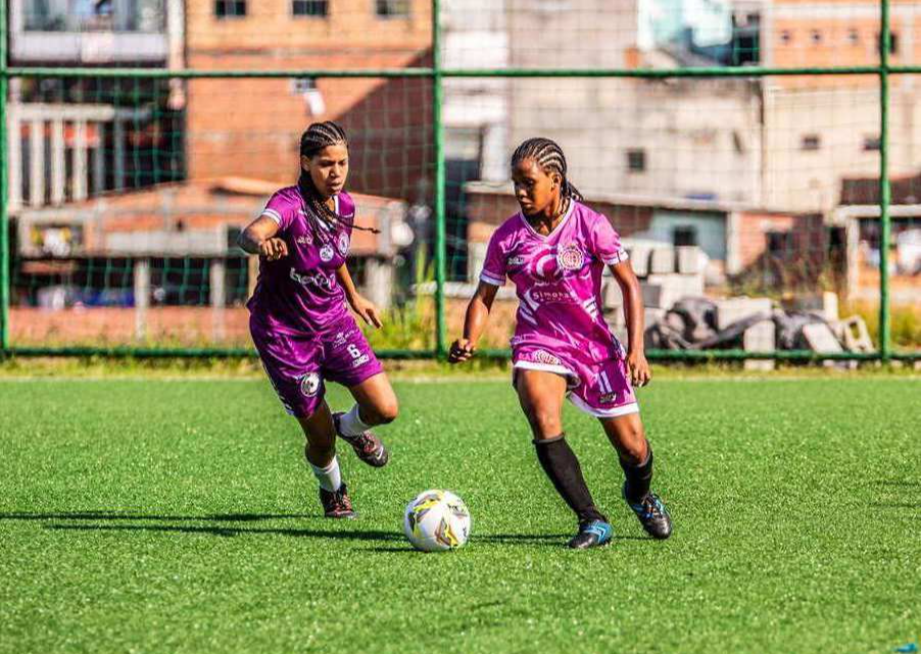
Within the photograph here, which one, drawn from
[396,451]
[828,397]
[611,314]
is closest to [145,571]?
[396,451]

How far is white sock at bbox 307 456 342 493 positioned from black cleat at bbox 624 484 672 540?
1299 millimetres

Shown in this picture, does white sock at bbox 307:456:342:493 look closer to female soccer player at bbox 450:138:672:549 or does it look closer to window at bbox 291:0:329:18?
female soccer player at bbox 450:138:672:549

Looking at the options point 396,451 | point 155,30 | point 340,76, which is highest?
point 155,30

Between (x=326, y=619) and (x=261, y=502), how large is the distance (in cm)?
251

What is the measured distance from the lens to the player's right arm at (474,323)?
6285 mm

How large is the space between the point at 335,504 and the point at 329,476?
0.39 feet

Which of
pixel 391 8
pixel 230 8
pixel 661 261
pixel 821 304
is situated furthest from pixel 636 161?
pixel 661 261

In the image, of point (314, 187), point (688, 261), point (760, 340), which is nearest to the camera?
point (314, 187)

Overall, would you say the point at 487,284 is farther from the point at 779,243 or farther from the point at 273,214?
the point at 779,243

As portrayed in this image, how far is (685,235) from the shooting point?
A: 3744cm

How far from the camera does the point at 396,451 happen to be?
9047 millimetres

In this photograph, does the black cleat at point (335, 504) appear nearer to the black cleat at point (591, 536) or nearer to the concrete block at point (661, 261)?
the black cleat at point (591, 536)

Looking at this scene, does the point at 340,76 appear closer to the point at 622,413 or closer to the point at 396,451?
the point at 396,451

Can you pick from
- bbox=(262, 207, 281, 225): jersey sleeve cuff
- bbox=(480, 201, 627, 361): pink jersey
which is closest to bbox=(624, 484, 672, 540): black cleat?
bbox=(480, 201, 627, 361): pink jersey
